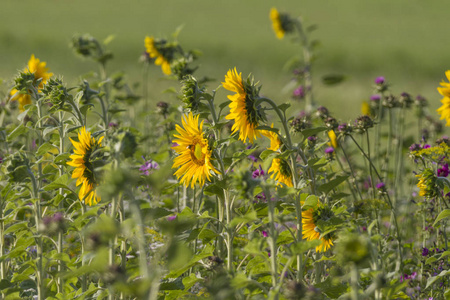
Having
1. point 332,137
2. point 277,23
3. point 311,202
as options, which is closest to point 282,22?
point 277,23

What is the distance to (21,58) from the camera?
9.30 meters

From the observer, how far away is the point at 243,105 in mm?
1812

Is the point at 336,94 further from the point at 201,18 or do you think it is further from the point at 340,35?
the point at 201,18

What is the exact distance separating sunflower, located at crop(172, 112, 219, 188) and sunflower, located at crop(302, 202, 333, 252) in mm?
322

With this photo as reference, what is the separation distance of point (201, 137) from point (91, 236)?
0.65 meters

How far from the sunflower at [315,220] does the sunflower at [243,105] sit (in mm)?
320

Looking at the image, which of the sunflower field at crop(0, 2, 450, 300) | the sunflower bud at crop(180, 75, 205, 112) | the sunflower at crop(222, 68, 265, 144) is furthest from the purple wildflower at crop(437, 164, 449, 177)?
the sunflower bud at crop(180, 75, 205, 112)

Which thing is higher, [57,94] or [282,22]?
[282,22]

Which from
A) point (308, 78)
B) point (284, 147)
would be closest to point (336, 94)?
point (308, 78)

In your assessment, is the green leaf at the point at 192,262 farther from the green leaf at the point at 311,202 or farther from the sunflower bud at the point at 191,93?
the sunflower bud at the point at 191,93

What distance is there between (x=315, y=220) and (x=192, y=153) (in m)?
0.43

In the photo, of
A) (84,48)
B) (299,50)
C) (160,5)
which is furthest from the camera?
(160,5)

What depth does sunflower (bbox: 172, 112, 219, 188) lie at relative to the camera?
6.18 ft

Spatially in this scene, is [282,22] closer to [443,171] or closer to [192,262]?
[443,171]
